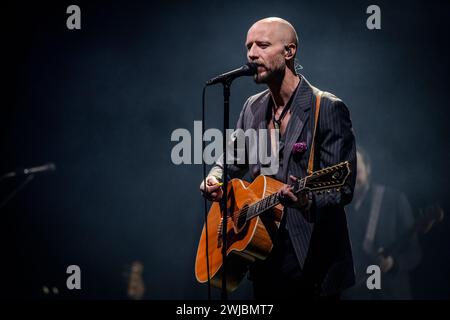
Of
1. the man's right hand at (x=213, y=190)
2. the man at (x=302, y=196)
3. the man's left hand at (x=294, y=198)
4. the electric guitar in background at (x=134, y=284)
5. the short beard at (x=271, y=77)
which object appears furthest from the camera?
the electric guitar in background at (x=134, y=284)

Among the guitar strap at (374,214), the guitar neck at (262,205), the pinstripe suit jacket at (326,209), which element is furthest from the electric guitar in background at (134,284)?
→ the pinstripe suit jacket at (326,209)

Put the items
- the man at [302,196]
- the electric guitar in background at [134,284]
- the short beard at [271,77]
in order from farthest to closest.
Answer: the electric guitar in background at [134,284] < the short beard at [271,77] < the man at [302,196]

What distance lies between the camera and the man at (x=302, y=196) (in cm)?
270

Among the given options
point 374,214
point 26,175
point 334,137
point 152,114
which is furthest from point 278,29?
point 26,175

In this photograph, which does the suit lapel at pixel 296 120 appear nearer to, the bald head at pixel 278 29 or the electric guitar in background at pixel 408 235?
the bald head at pixel 278 29

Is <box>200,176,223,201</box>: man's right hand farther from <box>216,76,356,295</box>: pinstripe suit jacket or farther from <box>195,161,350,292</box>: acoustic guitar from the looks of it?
<box>216,76,356,295</box>: pinstripe suit jacket

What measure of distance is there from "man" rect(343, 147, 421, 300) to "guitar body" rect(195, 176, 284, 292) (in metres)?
2.70

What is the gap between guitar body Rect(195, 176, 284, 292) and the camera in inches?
110

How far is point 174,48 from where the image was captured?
5.88 metres

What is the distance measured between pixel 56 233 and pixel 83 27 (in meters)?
2.34

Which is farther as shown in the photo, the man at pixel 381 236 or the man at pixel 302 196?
the man at pixel 381 236

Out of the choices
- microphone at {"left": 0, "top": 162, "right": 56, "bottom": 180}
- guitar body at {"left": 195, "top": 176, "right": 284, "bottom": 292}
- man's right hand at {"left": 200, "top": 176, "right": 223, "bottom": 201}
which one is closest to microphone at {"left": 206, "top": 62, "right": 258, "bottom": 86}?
guitar body at {"left": 195, "top": 176, "right": 284, "bottom": 292}

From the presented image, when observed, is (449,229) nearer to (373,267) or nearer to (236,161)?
(373,267)

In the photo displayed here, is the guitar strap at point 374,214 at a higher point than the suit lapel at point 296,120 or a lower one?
lower
